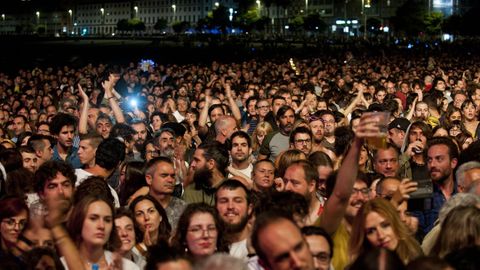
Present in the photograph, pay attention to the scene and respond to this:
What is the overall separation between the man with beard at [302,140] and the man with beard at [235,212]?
10.5ft

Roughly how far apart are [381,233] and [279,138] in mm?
6047

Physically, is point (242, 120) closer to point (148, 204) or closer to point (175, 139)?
point (175, 139)

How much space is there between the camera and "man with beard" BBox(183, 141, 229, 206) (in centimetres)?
859

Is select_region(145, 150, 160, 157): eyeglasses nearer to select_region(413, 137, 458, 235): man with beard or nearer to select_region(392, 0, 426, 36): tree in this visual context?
select_region(413, 137, 458, 235): man with beard

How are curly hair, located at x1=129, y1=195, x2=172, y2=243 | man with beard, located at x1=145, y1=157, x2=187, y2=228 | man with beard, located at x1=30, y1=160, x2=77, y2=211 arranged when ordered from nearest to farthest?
curly hair, located at x1=129, y1=195, x2=172, y2=243 < man with beard, located at x1=30, y1=160, x2=77, y2=211 < man with beard, located at x1=145, y1=157, x2=187, y2=228

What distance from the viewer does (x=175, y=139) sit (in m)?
10.8

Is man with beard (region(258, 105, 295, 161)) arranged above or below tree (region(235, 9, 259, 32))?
below

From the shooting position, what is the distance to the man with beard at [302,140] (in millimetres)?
10258

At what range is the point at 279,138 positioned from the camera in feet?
38.6

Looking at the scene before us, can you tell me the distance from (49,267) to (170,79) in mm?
21348

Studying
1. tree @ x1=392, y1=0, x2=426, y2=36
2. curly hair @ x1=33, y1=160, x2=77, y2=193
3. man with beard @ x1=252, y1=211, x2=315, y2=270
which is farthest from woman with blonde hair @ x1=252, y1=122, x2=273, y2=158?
tree @ x1=392, y1=0, x2=426, y2=36

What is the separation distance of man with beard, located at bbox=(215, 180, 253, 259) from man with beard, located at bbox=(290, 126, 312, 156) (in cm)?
321

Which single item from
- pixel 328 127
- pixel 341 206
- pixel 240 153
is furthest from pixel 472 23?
pixel 341 206

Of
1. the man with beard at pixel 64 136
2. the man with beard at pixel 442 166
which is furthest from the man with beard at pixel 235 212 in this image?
the man with beard at pixel 64 136
